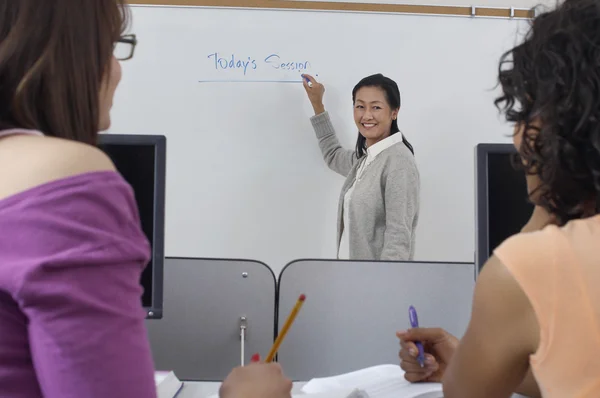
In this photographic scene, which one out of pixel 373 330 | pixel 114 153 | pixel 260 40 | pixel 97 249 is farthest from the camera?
pixel 260 40

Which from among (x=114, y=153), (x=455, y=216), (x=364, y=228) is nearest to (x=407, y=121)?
(x=455, y=216)

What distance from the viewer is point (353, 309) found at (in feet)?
3.93

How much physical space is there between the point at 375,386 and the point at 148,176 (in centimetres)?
51

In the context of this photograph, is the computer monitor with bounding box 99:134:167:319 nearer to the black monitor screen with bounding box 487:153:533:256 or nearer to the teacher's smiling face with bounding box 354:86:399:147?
the black monitor screen with bounding box 487:153:533:256

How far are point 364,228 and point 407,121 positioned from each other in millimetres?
645

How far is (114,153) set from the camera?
976mm

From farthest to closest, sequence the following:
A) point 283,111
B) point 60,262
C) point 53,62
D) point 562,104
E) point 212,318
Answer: point 283,111 → point 212,318 → point 562,104 → point 53,62 → point 60,262

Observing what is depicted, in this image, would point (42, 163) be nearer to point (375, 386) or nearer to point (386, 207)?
point (375, 386)

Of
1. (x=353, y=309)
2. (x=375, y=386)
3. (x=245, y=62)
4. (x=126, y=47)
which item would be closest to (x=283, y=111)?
(x=245, y=62)

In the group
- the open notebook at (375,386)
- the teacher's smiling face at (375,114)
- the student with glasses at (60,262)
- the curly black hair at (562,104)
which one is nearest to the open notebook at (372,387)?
the open notebook at (375,386)

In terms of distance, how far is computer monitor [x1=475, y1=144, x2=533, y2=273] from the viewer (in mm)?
1027

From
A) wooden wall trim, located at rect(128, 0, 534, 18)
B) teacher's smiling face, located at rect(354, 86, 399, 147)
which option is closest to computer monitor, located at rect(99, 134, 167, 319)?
teacher's smiling face, located at rect(354, 86, 399, 147)

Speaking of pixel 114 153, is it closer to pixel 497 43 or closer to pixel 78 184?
pixel 78 184

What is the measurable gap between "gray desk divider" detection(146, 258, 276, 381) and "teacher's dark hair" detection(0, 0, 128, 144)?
0.66 m
